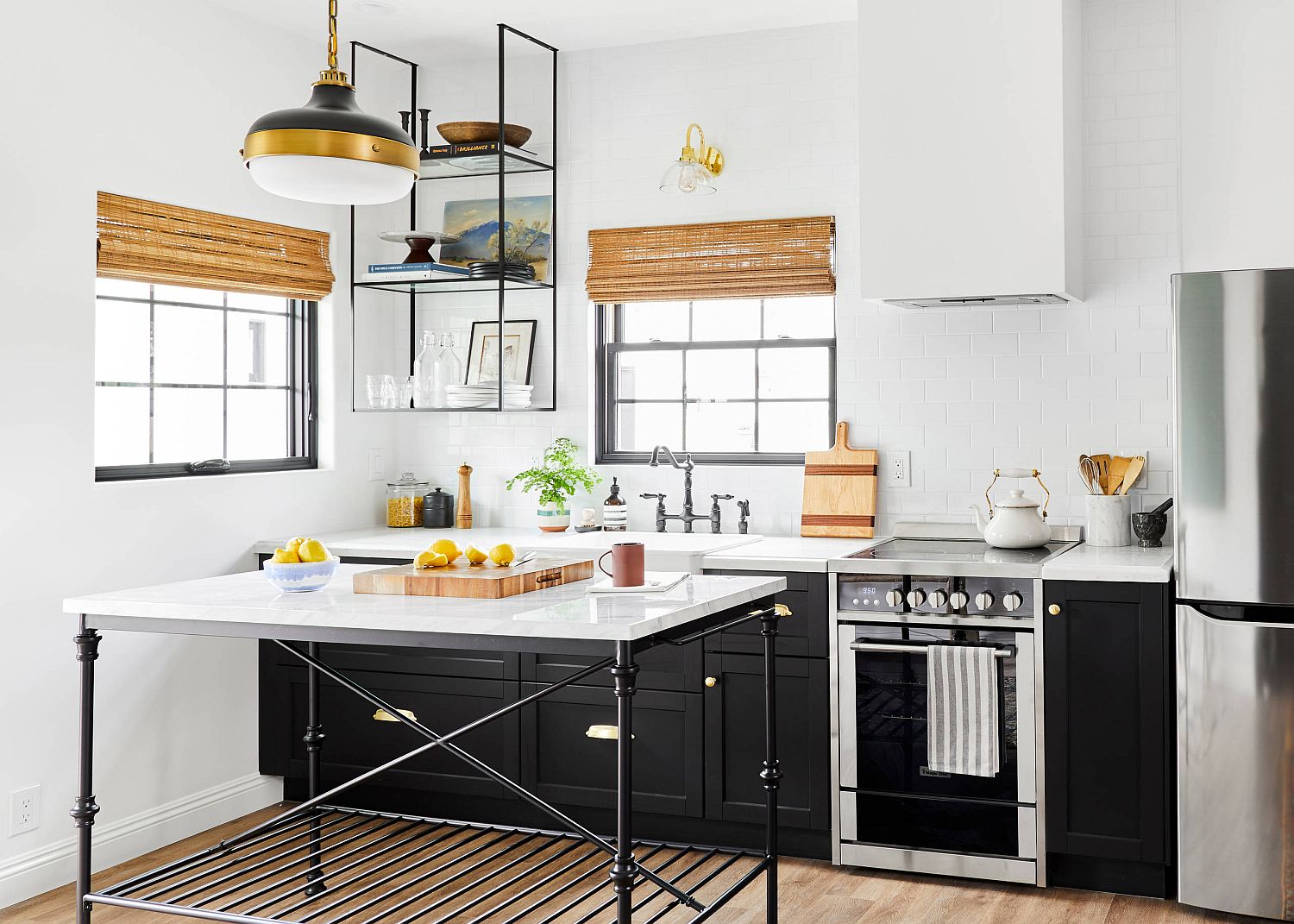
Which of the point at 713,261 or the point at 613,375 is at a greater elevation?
the point at 713,261

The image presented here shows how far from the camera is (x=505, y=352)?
5.20 metres

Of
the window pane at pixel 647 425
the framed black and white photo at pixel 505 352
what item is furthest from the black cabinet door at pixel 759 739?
the framed black and white photo at pixel 505 352

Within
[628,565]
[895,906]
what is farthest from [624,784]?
A: [895,906]

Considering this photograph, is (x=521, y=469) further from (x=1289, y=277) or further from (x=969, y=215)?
(x=1289, y=277)

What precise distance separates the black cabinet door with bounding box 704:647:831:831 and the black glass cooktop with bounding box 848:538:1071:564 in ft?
1.36

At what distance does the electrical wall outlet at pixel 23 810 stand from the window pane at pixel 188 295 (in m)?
1.66

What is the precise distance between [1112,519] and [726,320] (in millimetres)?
1671

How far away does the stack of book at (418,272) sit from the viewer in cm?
492

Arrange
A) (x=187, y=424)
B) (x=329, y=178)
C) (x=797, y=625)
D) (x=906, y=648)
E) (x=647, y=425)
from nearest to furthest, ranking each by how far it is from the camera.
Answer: (x=329, y=178) < (x=906, y=648) < (x=797, y=625) < (x=187, y=424) < (x=647, y=425)

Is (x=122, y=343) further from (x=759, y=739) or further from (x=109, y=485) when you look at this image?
(x=759, y=739)

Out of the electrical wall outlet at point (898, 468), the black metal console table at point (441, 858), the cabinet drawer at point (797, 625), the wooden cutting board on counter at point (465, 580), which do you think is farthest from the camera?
the electrical wall outlet at point (898, 468)

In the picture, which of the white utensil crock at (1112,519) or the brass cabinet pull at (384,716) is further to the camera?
the brass cabinet pull at (384,716)

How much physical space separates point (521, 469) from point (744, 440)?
93 centimetres

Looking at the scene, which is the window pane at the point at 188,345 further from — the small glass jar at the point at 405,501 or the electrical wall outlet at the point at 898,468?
the electrical wall outlet at the point at 898,468
